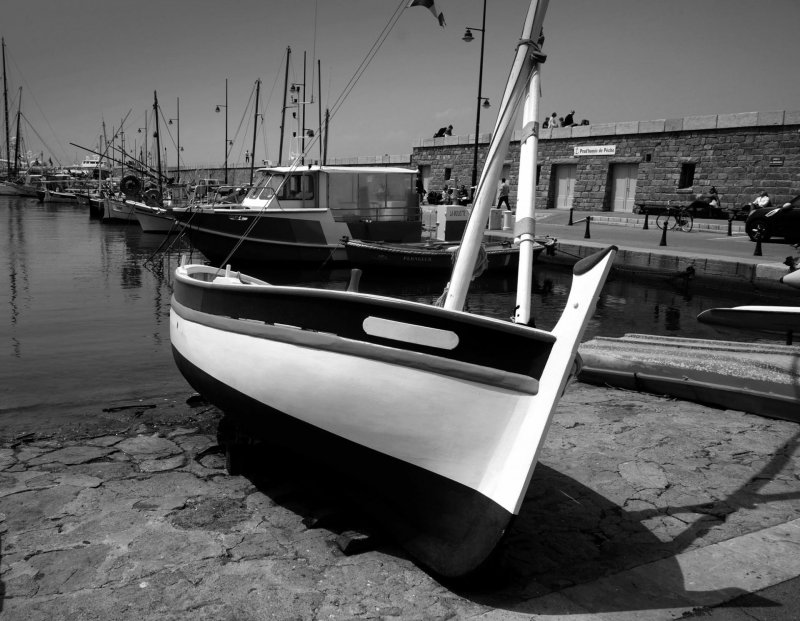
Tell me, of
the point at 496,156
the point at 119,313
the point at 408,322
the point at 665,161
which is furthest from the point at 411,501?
the point at 665,161

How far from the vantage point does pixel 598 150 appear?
29.5 m

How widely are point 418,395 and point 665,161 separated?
26728 millimetres

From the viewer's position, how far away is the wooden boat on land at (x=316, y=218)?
60.2ft

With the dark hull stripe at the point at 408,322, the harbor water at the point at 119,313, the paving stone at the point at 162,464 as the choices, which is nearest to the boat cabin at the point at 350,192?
the harbor water at the point at 119,313

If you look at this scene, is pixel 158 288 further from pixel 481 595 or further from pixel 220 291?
pixel 481 595

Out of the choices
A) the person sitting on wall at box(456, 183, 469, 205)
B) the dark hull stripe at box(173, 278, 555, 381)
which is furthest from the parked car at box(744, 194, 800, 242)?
the dark hull stripe at box(173, 278, 555, 381)

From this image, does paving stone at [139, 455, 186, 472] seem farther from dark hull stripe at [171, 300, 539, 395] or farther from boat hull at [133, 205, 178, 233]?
boat hull at [133, 205, 178, 233]

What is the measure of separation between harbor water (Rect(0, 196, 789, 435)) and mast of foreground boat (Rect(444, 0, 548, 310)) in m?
3.64

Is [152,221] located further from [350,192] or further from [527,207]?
[527,207]

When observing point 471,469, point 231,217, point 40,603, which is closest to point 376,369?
point 471,469

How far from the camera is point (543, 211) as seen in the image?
102ft

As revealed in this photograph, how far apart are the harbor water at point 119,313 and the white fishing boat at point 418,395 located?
306 cm

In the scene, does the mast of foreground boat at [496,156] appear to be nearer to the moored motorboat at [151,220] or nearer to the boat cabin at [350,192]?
the boat cabin at [350,192]

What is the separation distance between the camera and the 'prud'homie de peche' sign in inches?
1139
